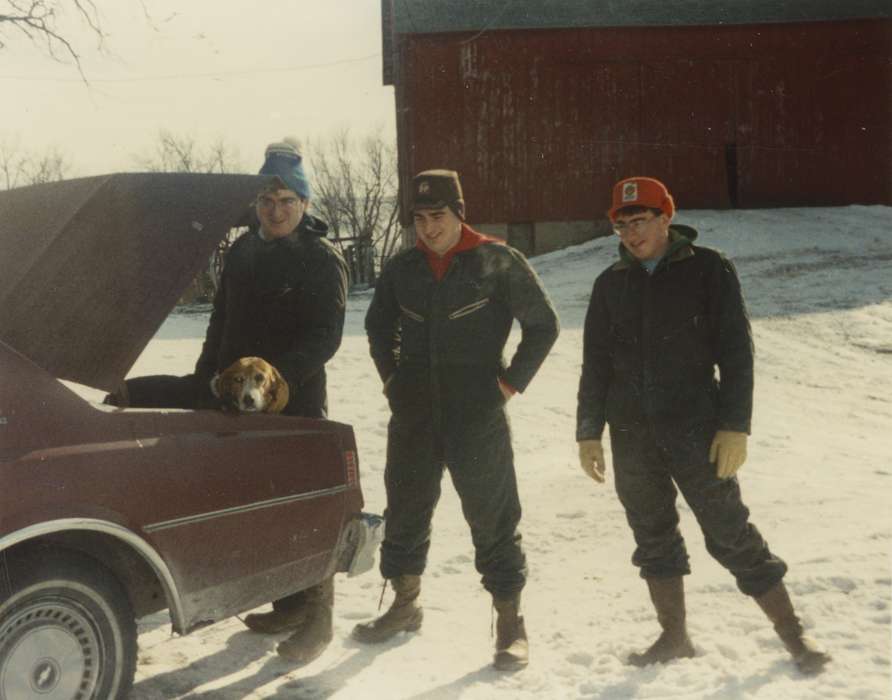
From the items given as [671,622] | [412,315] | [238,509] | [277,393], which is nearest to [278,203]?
[412,315]

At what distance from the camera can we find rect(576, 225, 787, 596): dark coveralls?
11.5ft

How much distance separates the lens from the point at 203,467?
309cm

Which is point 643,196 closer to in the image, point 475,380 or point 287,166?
point 475,380

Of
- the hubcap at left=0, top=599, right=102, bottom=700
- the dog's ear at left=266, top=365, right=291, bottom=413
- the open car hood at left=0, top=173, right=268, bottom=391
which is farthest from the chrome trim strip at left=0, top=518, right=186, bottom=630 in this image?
the dog's ear at left=266, top=365, right=291, bottom=413

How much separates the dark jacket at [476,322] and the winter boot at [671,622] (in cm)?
94

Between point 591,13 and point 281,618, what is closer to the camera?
point 281,618

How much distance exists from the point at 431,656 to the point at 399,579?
0.35 metres

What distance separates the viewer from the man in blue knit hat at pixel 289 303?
3934 mm

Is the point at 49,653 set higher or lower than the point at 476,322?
lower

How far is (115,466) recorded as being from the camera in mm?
2811

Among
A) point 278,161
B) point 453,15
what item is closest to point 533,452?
point 278,161

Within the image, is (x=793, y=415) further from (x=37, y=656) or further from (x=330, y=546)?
(x=37, y=656)

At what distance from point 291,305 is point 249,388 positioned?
26.8 inches

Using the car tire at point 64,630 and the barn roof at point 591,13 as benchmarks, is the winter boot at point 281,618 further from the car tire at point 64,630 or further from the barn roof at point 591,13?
the barn roof at point 591,13
